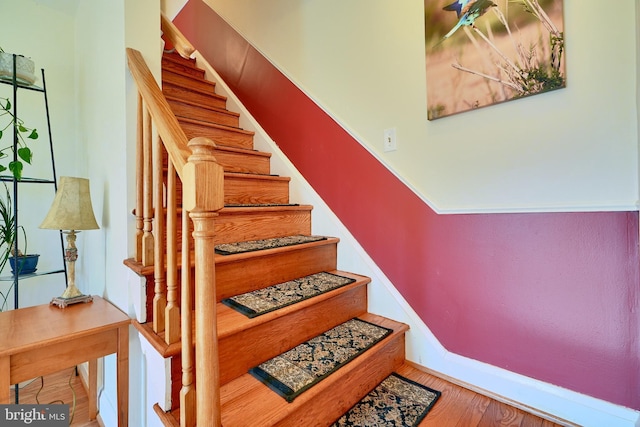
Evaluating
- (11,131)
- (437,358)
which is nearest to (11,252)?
(11,131)

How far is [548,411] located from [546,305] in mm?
423

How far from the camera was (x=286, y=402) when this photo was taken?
3.07 feet

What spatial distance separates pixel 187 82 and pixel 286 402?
105 inches

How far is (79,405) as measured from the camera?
5.04 ft

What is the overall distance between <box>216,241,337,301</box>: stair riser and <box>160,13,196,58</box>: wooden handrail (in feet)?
7.82

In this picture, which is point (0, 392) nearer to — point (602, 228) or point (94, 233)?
point (94, 233)

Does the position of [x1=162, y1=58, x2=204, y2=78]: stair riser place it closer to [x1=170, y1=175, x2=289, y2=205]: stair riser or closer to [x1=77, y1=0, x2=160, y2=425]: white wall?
[x1=77, y1=0, x2=160, y2=425]: white wall

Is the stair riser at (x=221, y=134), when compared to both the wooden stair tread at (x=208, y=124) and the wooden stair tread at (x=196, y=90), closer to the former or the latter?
the wooden stair tread at (x=208, y=124)

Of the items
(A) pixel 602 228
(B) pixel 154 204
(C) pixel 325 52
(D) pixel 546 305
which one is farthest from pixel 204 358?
(C) pixel 325 52

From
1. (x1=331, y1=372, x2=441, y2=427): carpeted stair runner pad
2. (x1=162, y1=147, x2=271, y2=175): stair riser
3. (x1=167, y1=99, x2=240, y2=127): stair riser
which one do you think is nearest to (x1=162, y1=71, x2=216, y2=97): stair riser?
(x1=167, y1=99, x2=240, y2=127): stair riser

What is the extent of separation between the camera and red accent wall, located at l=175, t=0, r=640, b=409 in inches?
40.1

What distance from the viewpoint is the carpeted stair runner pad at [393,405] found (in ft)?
3.53

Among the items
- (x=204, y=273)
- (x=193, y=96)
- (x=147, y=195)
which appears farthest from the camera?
(x=193, y=96)

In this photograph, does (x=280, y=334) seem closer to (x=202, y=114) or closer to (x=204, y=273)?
(x=204, y=273)
